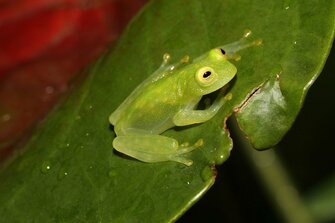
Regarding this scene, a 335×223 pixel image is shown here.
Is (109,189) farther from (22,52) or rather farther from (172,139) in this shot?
(22,52)

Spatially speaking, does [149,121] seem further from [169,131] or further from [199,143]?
[199,143]

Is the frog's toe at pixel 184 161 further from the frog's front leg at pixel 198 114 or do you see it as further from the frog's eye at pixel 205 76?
the frog's eye at pixel 205 76

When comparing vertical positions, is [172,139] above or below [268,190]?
above

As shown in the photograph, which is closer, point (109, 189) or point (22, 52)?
point (109, 189)

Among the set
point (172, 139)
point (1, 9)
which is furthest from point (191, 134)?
point (1, 9)

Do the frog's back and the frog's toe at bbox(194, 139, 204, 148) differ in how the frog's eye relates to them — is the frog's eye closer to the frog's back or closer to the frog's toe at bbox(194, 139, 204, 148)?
the frog's back
